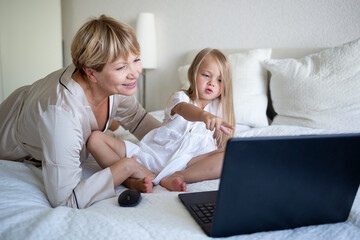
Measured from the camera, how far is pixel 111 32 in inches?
41.7

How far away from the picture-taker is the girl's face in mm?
1487

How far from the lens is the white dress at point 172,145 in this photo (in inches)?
49.9

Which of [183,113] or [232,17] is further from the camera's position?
[232,17]

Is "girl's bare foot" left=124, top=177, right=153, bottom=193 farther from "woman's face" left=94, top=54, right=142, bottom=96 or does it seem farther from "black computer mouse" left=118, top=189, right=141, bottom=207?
"woman's face" left=94, top=54, right=142, bottom=96

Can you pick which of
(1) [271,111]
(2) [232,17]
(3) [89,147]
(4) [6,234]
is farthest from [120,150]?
(2) [232,17]

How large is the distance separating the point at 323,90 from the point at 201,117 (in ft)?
2.98

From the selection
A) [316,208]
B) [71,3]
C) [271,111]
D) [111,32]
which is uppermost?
[71,3]

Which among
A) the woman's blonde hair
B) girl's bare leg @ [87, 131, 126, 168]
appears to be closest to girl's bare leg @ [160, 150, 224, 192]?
girl's bare leg @ [87, 131, 126, 168]

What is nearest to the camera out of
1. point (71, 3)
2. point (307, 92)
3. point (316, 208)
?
point (316, 208)

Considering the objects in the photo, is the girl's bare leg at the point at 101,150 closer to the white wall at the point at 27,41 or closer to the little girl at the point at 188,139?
the little girl at the point at 188,139

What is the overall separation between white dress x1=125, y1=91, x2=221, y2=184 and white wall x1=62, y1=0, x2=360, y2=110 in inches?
43.8

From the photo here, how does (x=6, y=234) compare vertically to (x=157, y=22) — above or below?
below

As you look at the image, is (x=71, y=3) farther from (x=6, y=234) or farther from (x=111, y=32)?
(x=6, y=234)

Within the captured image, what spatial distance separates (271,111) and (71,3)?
2639mm
